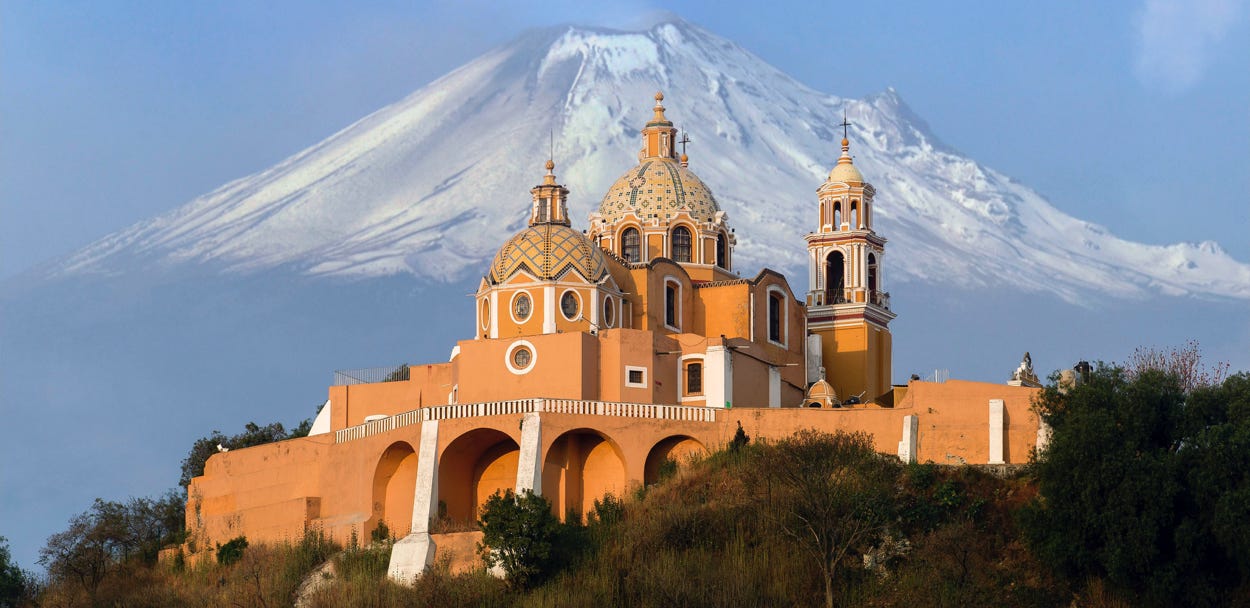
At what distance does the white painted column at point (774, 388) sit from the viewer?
5743 centimetres

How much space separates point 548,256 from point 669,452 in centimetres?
602

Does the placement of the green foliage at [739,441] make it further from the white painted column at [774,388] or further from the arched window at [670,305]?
the arched window at [670,305]

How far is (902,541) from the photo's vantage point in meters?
47.9

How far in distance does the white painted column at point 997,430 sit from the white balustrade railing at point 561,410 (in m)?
6.61

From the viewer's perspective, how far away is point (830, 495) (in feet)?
157

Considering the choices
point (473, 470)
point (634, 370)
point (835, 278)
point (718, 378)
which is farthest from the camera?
point (835, 278)

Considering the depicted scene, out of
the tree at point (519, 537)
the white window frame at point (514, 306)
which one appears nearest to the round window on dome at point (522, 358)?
the white window frame at point (514, 306)

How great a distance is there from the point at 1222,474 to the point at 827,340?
20.1m

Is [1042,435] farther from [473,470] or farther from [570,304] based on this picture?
[473,470]

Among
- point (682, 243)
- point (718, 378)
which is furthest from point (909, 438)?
point (682, 243)

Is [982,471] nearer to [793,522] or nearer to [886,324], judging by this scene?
[793,522]

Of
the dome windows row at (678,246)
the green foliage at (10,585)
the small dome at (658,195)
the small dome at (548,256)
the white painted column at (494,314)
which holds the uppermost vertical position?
the small dome at (658,195)

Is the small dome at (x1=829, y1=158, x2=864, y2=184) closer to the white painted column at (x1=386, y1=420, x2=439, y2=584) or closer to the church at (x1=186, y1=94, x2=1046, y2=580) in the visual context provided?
the church at (x1=186, y1=94, x2=1046, y2=580)

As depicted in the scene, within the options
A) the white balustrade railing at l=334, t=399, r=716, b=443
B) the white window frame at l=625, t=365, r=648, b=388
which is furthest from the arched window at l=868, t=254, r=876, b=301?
the white balustrade railing at l=334, t=399, r=716, b=443
